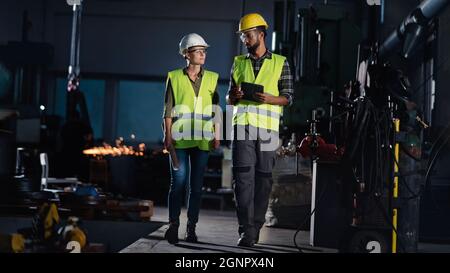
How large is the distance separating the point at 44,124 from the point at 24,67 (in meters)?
1.57

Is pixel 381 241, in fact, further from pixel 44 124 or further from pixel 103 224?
pixel 44 124

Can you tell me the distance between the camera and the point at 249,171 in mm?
5043

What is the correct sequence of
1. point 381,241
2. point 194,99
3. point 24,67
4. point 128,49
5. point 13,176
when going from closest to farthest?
1. point 381,241
2. point 194,99
3. point 13,176
4. point 24,67
5. point 128,49

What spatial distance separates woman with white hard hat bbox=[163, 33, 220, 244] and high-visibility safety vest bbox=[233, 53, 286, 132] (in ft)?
0.79

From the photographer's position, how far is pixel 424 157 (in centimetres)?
694

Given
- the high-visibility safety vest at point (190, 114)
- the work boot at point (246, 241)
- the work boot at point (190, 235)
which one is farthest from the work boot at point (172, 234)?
the high-visibility safety vest at point (190, 114)

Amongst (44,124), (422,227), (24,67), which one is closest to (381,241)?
(422,227)

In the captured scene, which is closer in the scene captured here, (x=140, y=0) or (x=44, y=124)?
(x=44, y=124)

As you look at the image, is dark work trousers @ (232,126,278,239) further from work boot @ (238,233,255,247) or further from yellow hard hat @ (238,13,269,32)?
yellow hard hat @ (238,13,269,32)

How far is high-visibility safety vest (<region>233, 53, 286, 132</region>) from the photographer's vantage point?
199 inches

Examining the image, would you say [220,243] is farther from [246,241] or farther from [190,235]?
[246,241]

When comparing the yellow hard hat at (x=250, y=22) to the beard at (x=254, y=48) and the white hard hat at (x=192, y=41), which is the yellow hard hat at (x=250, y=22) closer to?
the beard at (x=254, y=48)

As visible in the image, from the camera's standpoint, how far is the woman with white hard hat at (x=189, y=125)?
17.0 ft
